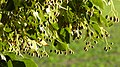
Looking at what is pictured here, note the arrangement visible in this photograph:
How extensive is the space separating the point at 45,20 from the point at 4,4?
0.76ft

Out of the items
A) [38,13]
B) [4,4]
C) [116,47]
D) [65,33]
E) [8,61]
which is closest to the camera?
[8,61]

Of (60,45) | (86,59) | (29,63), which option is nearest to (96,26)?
(60,45)

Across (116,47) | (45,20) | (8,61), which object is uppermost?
(45,20)

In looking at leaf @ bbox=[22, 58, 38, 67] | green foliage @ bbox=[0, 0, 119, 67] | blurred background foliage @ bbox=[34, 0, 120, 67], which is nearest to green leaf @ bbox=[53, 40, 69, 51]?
green foliage @ bbox=[0, 0, 119, 67]

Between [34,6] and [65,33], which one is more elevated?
[34,6]

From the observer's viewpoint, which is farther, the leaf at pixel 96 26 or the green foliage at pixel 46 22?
the leaf at pixel 96 26

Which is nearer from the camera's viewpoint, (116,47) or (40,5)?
(40,5)

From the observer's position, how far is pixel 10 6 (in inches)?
66.1

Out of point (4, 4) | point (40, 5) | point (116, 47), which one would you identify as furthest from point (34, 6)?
point (116, 47)

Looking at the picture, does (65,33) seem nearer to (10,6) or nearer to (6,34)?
(6,34)

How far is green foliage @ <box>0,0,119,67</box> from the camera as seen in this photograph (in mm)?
1784

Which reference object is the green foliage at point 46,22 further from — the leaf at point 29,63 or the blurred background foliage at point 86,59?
the blurred background foliage at point 86,59

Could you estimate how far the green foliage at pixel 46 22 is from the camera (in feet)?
5.85

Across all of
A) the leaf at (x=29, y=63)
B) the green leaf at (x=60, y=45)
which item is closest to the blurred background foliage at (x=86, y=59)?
the green leaf at (x=60, y=45)
